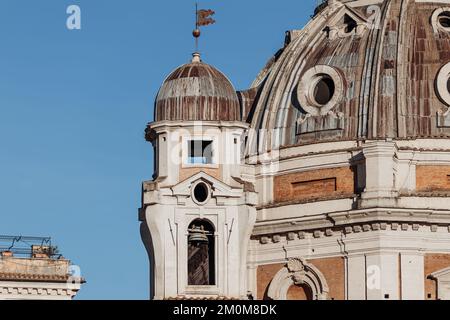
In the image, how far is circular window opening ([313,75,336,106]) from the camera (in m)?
73.6

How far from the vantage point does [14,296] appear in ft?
219

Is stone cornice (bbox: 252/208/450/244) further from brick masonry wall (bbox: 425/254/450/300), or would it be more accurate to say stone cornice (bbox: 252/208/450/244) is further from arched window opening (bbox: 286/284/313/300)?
arched window opening (bbox: 286/284/313/300)

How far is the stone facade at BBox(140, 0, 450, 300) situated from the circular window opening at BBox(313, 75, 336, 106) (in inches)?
2.3

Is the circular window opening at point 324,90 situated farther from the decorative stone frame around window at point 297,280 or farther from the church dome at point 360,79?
the decorative stone frame around window at point 297,280

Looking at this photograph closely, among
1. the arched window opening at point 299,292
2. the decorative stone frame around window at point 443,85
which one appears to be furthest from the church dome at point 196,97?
the decorative stone frame around window at point 443,85

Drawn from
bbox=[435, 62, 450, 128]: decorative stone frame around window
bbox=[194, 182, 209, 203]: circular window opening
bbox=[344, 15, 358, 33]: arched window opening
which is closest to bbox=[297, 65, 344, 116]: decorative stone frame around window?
bbox=[344, 15, 358, 33]: arched window opening

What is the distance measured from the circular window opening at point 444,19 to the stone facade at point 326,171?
36 millimetres

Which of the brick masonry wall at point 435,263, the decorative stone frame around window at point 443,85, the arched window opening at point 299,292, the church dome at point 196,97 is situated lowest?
the arched window opening at point 299,292

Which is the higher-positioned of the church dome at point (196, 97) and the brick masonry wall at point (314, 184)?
the church dome at point (196, 97)

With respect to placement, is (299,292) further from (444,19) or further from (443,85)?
(444,19)

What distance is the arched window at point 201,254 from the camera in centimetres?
6844

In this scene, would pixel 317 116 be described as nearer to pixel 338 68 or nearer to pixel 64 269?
pixel 338 68

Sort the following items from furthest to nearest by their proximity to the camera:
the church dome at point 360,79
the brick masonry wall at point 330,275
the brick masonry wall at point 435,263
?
1. the church dome at point 360,79
2. the brick masonry wall at point 330,275
3. the brick masonry wall at point 435,263
